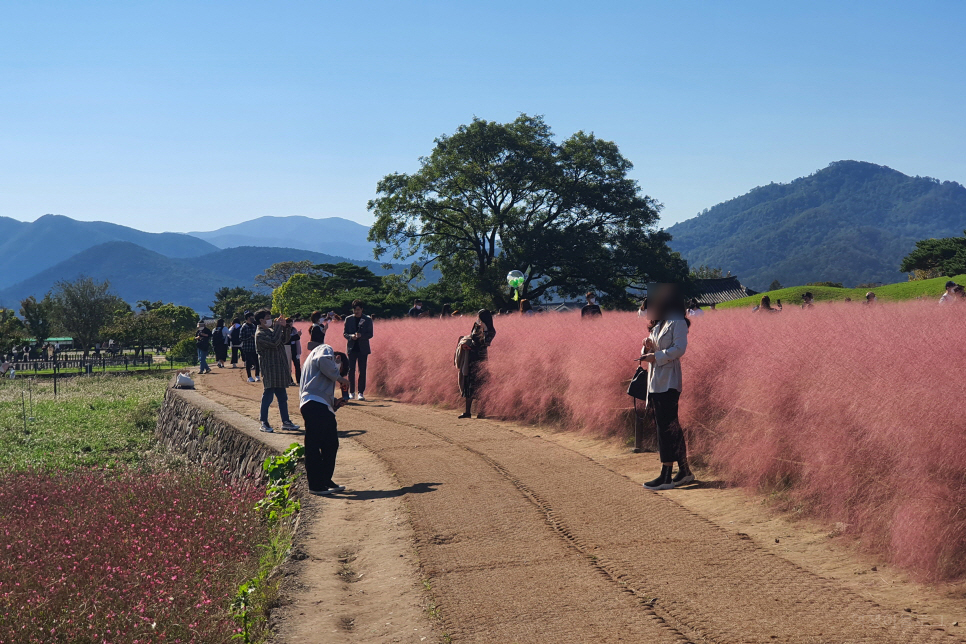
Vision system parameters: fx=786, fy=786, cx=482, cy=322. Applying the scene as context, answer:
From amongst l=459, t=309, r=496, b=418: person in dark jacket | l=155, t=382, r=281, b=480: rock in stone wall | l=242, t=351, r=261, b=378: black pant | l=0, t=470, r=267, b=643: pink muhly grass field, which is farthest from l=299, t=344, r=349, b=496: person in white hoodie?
l=242, t=351, r=261, b=378: black pant

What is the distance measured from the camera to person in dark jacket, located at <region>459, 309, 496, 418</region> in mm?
12664

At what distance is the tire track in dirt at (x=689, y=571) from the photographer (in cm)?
395

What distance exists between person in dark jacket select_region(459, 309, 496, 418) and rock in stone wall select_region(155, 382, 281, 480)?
130 inches

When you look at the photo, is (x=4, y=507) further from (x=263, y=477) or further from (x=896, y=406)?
(x=896, y=406)

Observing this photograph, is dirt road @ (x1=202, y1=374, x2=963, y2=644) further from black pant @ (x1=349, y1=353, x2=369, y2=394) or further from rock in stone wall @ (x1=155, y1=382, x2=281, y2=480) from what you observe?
black pant @ (x1=349, y1=353, x2=369, y2=394)

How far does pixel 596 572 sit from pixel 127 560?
4.62 metres

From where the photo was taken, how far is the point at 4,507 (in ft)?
34.8

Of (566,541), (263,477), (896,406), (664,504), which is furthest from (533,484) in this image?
(263,477)

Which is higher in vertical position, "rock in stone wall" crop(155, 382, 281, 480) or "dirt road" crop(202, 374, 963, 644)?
"dirt road" crop(202, 374, 963, 644)

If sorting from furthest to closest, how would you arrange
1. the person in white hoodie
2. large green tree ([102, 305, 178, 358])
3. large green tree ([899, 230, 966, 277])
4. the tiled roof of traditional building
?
1. large green tree ([102, 305, 178, 358])
2. the tiled roof of traditional building
3. large green tree ([899, 230, 966, 277])
4. the person in white hoodie

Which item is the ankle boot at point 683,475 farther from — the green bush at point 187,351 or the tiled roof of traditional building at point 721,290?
the tiled roof of traditional building at point 721,290

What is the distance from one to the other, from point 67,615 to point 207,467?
6.57 meters

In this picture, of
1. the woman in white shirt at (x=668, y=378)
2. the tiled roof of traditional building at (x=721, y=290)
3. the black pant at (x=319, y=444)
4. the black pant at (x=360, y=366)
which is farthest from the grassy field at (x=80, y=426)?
the tiled roof of traditional building at (x=721, y=290)

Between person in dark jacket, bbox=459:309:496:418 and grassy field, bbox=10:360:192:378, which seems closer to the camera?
person in dark jacket, bbox=459:309:496:418
